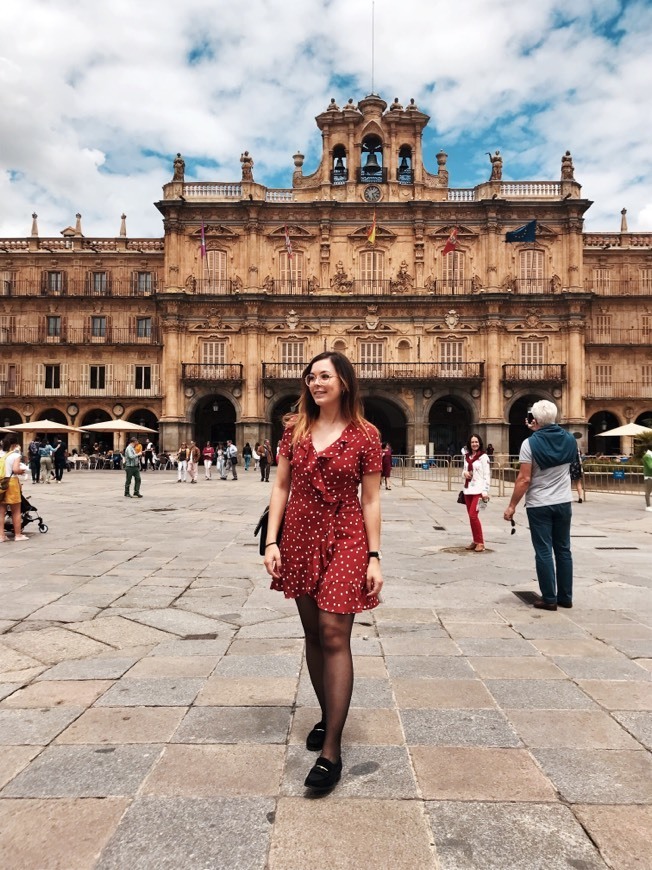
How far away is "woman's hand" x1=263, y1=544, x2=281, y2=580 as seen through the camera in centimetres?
275

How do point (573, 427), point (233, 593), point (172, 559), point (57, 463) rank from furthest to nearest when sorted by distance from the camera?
point (573, 427) → point (57, 463) → point (172, 559) → point (233, 593)

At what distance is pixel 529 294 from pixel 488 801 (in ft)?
108

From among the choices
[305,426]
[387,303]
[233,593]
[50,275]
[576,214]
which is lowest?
[233,593]

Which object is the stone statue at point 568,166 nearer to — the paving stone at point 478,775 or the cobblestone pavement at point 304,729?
the cobblestone pavement at point 304,729

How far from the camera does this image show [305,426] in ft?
9.36

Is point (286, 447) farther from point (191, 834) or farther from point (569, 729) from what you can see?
point (569, 729)

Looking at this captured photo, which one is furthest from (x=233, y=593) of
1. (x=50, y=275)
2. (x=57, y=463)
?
(x=50, y=275)

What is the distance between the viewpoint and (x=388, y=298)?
32375mm

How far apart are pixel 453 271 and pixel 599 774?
1277 inches

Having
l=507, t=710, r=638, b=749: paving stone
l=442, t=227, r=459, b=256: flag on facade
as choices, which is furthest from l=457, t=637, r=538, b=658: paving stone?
l=442, t=227, r=459, b=256: flag on facade

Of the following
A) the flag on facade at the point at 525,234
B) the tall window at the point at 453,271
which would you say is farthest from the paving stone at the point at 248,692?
the tall window at the point at 453,271

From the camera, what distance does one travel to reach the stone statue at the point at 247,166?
1309 inches

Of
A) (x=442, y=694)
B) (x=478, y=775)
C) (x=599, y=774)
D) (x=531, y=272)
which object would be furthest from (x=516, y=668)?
(x=531, y=272)

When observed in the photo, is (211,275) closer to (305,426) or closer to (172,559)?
(172,559)
